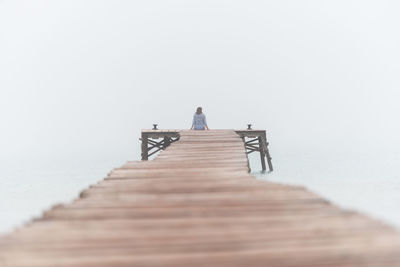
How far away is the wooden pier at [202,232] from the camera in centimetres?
197

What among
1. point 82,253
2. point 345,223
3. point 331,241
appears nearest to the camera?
point 82,253

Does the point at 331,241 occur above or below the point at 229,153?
below

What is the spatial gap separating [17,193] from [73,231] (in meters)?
17.0

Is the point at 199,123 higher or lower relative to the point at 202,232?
higher

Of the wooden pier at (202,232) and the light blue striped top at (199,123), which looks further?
the light blue striped top at (199,123)

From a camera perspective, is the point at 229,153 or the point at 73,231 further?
the point at 229,153

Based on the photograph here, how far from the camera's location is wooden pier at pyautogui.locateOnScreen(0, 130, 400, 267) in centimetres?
197

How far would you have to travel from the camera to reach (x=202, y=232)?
2375 millimetres

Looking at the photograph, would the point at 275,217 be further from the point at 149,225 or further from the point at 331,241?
the point at 149,225

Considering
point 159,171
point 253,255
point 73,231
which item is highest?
point 159,171

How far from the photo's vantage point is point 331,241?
86.3 inches

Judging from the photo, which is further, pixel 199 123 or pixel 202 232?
pixel 199 123

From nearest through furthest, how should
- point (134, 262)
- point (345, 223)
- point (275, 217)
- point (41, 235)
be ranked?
point (134, 262)
point (41, 235)
point (345, 223)
point (275, 217)

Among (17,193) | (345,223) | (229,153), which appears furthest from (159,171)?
(17,193)
